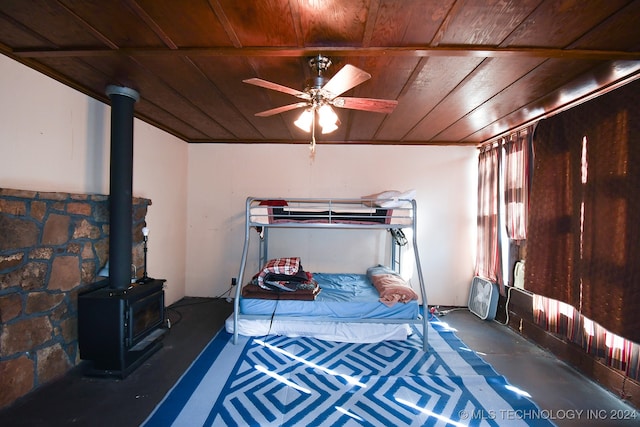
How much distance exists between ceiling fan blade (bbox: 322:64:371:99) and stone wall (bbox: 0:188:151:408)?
217 cm

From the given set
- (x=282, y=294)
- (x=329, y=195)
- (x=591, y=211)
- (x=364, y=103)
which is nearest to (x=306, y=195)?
(x=329, y=195)

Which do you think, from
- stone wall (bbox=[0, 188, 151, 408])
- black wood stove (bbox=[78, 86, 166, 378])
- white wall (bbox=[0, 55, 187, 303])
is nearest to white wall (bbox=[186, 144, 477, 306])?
white wall (bbox=[0, 55, 187, 303])

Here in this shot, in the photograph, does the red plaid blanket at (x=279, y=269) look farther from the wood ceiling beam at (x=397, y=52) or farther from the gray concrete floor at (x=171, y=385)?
the wood ceiling beam at (x=397, y=52)

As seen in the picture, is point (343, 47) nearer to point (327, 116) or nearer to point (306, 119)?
point (327, 116)

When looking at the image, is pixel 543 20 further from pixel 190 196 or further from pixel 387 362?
pixel 190 196

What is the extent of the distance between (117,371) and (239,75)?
2.46 m

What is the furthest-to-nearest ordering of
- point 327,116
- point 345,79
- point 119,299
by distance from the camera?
point 119,299, point 327,116, point 345,79

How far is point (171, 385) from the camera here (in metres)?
1.97

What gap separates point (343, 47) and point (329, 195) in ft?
7.75

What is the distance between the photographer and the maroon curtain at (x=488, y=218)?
319 centimetres

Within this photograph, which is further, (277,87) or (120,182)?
(120,182)

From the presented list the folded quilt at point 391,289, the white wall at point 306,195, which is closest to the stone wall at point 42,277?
the white wall at point 306,195

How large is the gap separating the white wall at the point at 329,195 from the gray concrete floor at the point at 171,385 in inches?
42.1

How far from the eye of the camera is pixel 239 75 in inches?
75.6
